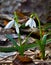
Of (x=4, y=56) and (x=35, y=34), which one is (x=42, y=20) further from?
(x=4, y=56)

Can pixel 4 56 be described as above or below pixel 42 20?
below

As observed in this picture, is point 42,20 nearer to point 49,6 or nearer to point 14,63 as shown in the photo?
point 49,6

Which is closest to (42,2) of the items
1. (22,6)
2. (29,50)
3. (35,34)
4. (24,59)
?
(22,6)

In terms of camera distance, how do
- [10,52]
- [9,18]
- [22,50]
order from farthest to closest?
[9,18] < [10,52] < [22,50]

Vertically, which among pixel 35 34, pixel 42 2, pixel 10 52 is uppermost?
pixel 42 2

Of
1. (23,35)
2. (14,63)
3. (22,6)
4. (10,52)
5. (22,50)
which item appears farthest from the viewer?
(22,6)

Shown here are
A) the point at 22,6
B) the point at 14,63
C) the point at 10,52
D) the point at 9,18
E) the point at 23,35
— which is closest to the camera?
the point at 14,63

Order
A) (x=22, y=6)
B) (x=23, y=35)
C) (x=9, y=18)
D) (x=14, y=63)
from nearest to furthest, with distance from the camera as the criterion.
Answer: (x=14, y=63) < (x=23, y=35) < (x=9, y=18) < (x=22, y=6)

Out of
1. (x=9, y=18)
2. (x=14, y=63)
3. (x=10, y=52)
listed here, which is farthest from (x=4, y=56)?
(x=9, y=18)

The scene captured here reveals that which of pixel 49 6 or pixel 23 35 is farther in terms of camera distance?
pixel 49 6
